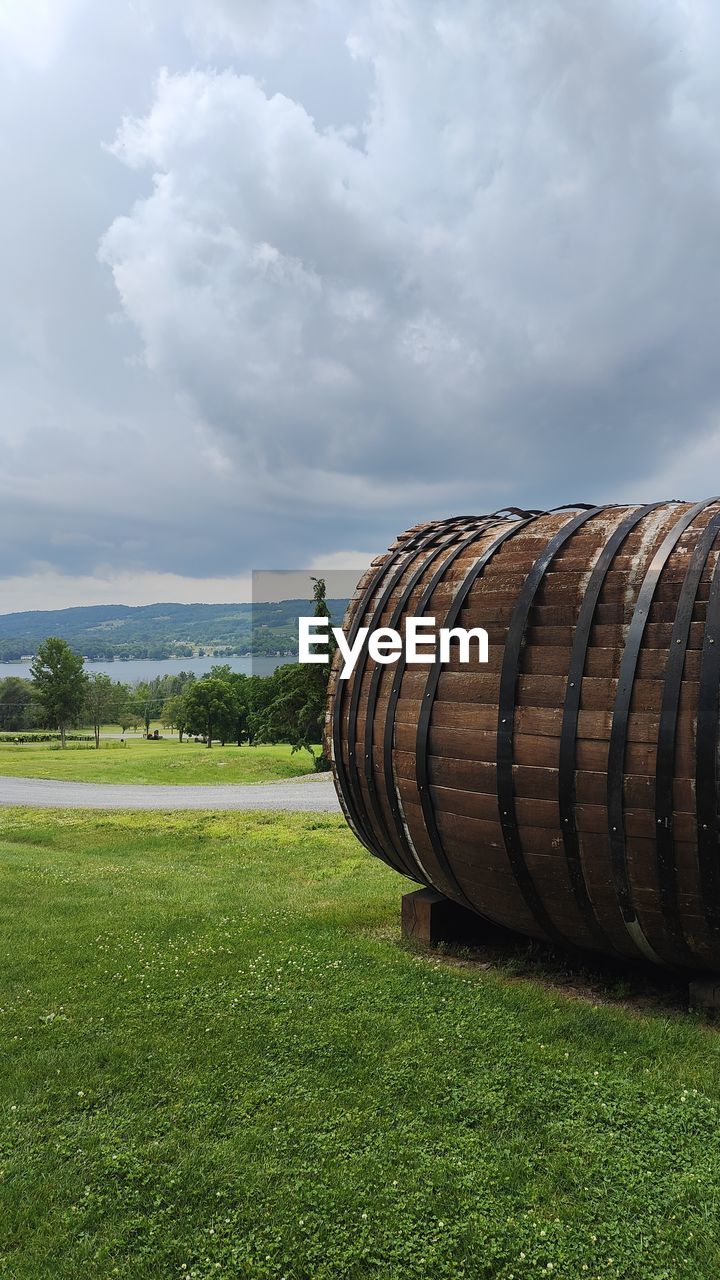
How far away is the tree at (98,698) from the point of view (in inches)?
2692

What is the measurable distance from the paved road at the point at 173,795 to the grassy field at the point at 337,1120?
1281cm

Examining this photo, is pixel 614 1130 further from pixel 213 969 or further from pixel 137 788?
pixel 137 788

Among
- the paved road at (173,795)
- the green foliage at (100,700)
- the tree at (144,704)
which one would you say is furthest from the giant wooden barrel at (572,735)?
the tree at (144,704)

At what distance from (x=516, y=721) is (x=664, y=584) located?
1187mm

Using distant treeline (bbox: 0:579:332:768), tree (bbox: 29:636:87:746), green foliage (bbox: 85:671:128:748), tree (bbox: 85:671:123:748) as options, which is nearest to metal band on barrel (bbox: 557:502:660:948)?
distant treeline (bbox: 0:579:332:768)

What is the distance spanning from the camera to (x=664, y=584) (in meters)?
3.94

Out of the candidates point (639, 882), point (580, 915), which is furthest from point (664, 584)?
point (580, 915)

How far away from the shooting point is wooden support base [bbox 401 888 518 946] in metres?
5.73

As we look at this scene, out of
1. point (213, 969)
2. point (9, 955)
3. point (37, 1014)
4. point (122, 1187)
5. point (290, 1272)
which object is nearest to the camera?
point (290, 1272)

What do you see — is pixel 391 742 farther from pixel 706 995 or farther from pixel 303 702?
pixel 303 702

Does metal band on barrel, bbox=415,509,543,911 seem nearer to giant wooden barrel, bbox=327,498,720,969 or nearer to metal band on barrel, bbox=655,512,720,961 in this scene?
giant wooden barrel, bbox=327,498,720,969

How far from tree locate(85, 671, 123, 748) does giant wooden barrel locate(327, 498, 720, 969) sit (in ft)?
198

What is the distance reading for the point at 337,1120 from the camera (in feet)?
11.6

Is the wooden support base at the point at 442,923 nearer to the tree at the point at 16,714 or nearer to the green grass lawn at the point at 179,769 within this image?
the green grass lawn at the point at 179,769
